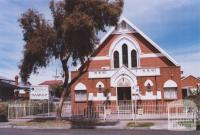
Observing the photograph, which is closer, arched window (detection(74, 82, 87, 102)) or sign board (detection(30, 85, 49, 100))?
sign board (detection(30, 85, 49, 100))

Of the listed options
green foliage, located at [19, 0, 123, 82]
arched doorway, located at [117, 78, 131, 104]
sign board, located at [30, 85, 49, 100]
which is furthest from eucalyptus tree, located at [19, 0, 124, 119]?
arched doorway, located at [117, 78, 131, 104]

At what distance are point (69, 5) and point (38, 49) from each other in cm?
368

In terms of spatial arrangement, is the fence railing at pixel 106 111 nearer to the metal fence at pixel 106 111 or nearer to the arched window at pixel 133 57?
the metal fence at pixel 106 111

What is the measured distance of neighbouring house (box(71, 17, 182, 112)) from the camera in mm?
40188

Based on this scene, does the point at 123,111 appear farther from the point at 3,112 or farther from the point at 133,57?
the point at 3,112

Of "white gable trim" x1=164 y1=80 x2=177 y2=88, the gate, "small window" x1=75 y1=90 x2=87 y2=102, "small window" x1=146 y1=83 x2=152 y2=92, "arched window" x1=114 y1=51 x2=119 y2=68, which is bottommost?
the gate

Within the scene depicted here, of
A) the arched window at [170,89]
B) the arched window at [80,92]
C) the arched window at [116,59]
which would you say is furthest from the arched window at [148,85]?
the arched window at [80,92]

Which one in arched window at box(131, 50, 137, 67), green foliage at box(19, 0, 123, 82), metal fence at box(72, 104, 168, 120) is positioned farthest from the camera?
arched window at box(131, 50, 137, 67)

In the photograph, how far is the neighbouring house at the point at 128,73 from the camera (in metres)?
40.2

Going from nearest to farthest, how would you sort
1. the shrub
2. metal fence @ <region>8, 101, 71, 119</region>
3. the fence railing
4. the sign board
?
the sign board → the fence railing → the shrub → metal fence @ <region>8, 101, 71, 119</region>

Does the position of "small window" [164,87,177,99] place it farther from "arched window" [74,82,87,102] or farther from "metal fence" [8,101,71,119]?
"metal fence" [8,101,71,119]

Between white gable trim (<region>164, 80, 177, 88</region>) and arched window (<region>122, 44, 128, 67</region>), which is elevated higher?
arched window (<region>122, 44, 128, 67</region>)

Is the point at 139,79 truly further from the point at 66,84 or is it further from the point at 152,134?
the point at 152,134

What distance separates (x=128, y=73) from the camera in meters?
41.1
